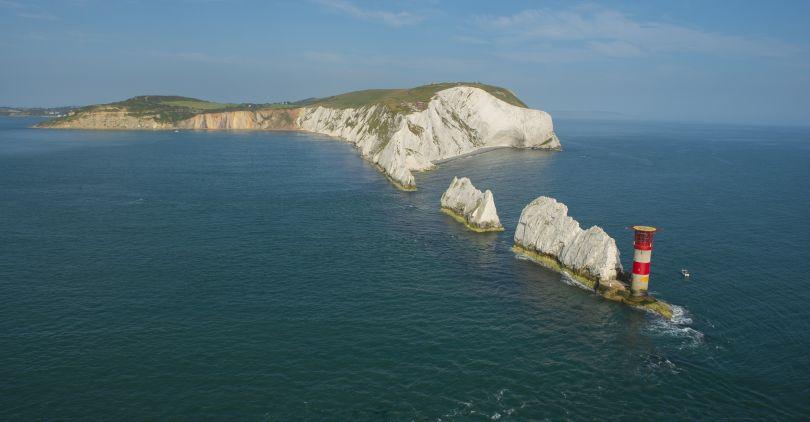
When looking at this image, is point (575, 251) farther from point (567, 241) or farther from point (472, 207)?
point (472, 207)

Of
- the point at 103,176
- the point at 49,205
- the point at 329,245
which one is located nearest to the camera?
the point at 329,245

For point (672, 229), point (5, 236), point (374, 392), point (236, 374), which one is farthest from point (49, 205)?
point (672, 229)

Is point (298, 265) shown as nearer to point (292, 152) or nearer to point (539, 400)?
point (539, 400)

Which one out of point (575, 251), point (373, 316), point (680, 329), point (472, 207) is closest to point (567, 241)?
point (575, 251)

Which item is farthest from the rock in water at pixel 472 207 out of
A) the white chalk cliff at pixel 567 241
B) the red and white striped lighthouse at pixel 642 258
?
the red and white striped lighthouse at pixel 642 258

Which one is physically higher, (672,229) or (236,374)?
(672,229)

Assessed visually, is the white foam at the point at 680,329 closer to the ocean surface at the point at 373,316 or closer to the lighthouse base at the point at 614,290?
the ocean surface at the point at 373,316

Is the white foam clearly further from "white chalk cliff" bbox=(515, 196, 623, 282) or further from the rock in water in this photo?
the rock in water
